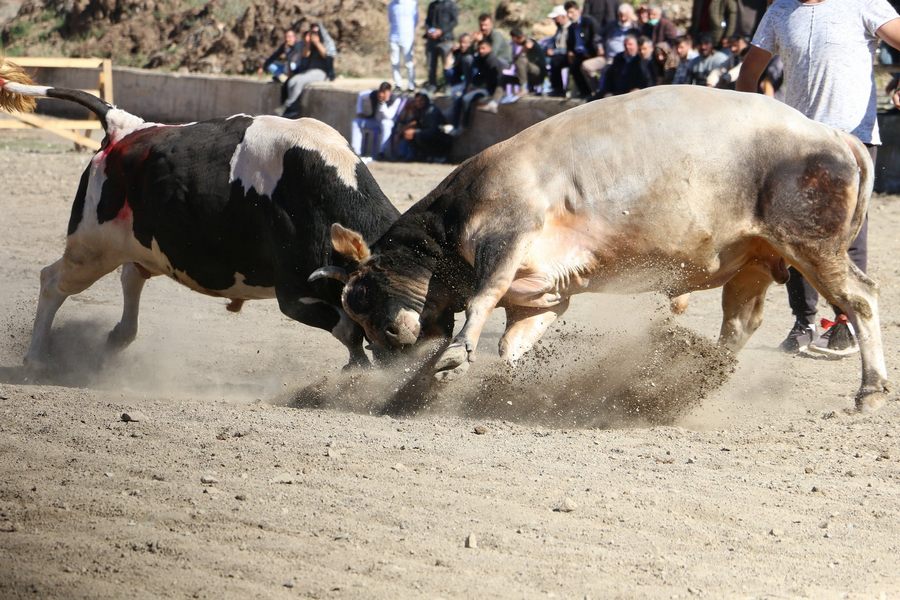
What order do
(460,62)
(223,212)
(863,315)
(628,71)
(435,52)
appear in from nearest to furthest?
(863,315)
(223,212)
(628,71)
(460,62)
(435,52)

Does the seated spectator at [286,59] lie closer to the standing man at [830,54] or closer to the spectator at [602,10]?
the spectator at [602,10]

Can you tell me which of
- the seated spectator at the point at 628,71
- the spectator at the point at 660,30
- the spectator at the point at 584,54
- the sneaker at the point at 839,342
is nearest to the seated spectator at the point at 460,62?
the spectator at the point at 584,54

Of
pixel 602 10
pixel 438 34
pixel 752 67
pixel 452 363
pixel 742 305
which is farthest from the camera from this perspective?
pixel 438 34

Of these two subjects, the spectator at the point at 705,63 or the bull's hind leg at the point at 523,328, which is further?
the spectator at the point at 705,63

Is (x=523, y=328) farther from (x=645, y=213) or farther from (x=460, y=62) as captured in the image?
(x=460, y=62)

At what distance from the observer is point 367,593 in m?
3.66

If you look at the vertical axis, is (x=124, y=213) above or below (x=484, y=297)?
below

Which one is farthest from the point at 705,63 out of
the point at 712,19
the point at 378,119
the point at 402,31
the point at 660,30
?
the point at 402,31

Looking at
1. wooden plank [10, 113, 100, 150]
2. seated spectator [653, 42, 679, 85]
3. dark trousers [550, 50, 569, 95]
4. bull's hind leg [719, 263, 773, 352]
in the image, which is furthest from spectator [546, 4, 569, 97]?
bull's hind leg [719, 263, 773, 352]

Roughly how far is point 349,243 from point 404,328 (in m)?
0.48

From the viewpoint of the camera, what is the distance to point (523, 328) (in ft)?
20.4

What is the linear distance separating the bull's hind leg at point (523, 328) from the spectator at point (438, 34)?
51.5 feet

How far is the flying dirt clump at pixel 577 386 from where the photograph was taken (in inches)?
239

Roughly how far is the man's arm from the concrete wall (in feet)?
25.5
